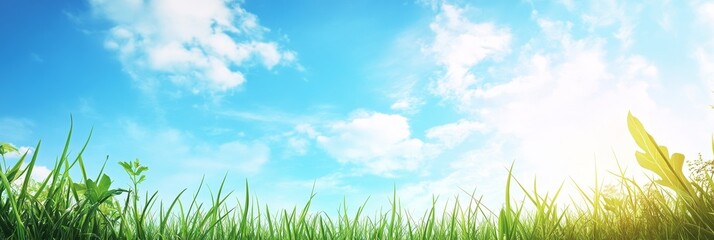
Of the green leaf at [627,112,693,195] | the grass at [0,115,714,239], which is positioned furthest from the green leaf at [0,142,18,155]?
the green leaf at [627,112,693,195]

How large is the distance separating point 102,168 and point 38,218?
321mm

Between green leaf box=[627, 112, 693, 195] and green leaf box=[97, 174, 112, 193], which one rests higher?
green leaf box=[627, 112, 693, 195]

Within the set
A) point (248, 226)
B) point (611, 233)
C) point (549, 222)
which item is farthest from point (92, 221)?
point (611, 233)

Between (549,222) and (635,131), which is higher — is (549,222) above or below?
below

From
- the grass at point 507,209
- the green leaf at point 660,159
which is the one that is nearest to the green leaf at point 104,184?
the grass at point 507,209

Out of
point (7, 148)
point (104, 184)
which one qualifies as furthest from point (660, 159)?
point (7, 148)

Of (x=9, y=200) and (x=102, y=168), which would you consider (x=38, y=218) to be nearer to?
(x=9, y=200)

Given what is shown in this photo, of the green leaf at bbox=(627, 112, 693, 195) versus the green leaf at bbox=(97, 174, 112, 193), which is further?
the green leaf at bbox=(627, 112, 693, 195)

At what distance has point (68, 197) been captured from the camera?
2.40m

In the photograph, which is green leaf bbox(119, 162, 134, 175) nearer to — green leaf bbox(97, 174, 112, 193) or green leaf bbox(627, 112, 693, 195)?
green leaf bbox(97, 174, 112, 193)

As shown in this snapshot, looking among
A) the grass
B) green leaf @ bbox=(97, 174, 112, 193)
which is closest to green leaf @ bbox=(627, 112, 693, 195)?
the grass

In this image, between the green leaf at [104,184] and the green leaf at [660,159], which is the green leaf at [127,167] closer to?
the green leaf at [104,184]

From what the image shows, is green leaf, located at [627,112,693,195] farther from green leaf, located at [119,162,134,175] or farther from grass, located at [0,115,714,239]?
green leaf, located at [119,162,134,175]

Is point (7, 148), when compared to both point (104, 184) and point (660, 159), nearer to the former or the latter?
point (104, 184)
